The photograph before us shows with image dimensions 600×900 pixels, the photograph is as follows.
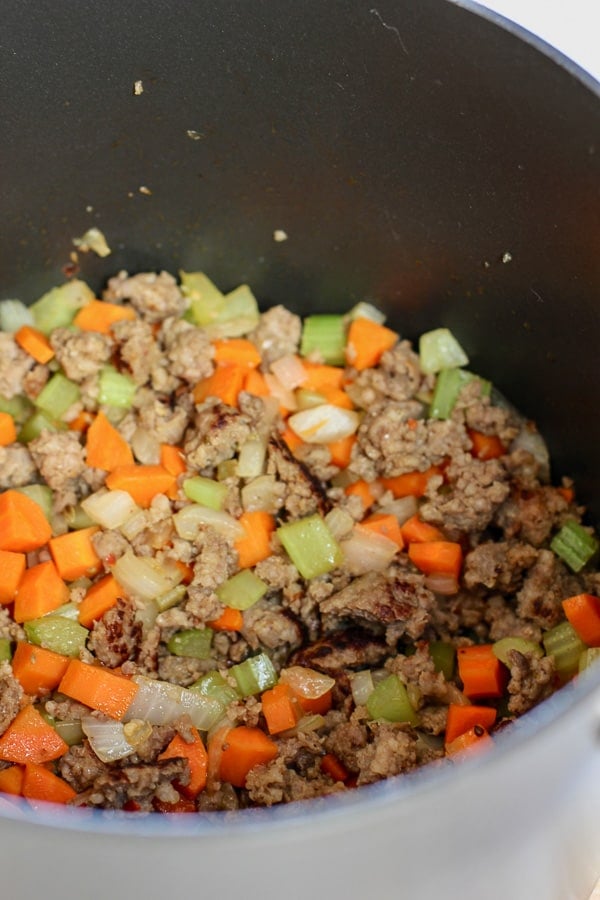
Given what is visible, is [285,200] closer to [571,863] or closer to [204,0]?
[204,0]

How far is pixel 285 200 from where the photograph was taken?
2775 millimetres

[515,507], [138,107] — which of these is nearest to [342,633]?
[515,507]

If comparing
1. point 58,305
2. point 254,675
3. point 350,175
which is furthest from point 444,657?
point 58,305

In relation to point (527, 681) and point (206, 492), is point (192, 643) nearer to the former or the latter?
point (206, 492)

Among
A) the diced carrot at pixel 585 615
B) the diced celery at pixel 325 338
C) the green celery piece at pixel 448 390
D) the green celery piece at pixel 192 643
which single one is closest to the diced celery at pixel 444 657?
the diced carrot at pixel 585 615

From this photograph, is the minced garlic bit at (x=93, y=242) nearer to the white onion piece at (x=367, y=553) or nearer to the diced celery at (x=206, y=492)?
the diced celery at (x=206, y=492)

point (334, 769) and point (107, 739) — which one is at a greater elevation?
point (334, 769)

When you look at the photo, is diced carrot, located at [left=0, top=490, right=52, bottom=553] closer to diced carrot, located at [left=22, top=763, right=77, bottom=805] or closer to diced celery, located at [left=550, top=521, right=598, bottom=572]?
diced carrot, located at [left=22, top=763, right=77, bottom=805]

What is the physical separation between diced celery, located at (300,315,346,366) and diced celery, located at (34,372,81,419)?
636 mm

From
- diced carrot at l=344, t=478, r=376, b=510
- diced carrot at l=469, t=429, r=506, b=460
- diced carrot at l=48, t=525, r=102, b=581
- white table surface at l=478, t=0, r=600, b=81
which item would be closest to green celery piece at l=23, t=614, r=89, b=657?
diced carrot at l=48, t=525, r=102, b=581

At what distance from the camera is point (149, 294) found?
116 inches

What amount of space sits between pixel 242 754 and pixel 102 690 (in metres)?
0.34

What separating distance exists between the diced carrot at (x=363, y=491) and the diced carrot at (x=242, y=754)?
69 centimetres

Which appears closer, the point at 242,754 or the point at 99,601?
the point at 242,754
